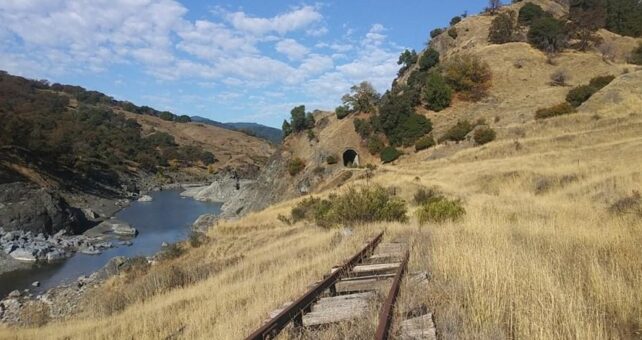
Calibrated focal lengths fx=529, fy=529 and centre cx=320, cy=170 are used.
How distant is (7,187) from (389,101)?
142 ft

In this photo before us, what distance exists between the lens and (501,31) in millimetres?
76250

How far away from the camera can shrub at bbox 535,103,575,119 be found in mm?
47287

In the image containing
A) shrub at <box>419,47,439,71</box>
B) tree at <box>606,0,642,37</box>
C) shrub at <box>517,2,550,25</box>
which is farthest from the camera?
tree at <box>606,0,642,37</box>

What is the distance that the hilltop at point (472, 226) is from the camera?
566 cm

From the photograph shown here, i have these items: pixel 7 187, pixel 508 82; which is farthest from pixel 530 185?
pixel 7 187

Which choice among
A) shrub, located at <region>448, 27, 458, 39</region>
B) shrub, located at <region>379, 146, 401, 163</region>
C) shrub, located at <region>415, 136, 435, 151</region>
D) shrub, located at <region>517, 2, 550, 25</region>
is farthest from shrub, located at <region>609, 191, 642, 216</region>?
shrub, located at <region>448, 27, 458, 39</region>

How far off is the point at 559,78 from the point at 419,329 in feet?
207

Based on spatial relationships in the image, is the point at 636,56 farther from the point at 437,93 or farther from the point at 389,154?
the point at 389,154

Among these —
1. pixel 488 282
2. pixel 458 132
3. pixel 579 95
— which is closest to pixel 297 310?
pixel 488 282

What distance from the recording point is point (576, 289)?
5.90 metres

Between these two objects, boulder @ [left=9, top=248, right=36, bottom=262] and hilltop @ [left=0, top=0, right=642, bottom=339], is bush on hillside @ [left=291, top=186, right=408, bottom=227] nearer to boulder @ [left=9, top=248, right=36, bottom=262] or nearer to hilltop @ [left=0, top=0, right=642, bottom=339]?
hilltop @ [left=0, top=0, right=642, bottom=339]

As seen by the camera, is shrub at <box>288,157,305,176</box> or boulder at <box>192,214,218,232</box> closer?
boulder at <box>192,214,218,232</box>

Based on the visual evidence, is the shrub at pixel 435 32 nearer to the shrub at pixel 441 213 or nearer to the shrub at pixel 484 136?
the shrub at pixel 484 136

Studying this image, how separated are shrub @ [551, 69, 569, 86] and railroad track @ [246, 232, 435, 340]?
57812mm
